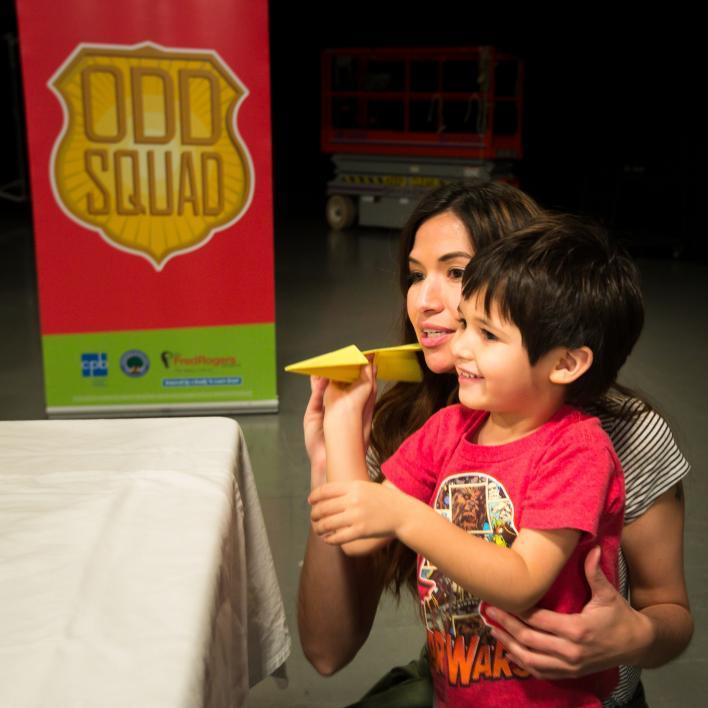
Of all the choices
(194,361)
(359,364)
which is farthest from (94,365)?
(359,364)

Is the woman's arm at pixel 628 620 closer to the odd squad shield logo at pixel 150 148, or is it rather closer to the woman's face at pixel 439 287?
the woman's face at pixel 439 287

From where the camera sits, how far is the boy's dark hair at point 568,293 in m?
0.94

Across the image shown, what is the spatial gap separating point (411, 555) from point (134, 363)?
252 centimetres

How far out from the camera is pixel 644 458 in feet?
3.64

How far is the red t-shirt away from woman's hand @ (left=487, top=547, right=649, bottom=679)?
0.03 meters

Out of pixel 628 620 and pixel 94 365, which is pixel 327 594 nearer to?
pixel 628 620

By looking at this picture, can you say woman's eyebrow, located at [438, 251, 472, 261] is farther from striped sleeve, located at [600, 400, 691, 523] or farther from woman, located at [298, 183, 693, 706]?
striped sleeve, located at [600, 400, 691, 523]

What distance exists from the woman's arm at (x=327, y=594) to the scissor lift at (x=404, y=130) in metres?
6.91

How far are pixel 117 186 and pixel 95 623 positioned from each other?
2.71 m

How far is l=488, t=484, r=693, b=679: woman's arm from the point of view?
0.93 meters

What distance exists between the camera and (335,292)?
6.19 m

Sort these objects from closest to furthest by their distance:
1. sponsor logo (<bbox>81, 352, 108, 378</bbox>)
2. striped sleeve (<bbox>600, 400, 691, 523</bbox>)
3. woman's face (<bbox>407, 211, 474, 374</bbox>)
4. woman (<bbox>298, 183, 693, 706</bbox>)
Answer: woman (<bbox>298, 183, 693, 706</bbox>)
striped sleeve (<bbox>600, 400, 691, 523</bbox>)
woman's face (<bbox>407, 211, 474, 374</bbox>)
sponsor logo (<bbox>81, 352, 108, 378</bbox>)

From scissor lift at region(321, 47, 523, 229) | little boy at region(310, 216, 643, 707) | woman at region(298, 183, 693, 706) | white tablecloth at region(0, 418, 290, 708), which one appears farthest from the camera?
scissor lift at region(321, 47, 523, 229)

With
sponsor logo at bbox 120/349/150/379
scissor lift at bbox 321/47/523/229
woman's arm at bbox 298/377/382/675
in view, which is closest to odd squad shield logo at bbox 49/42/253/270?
sponsor logo at bbox 120/349/150/379
